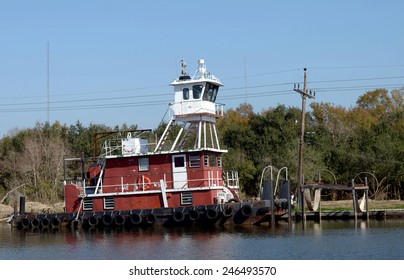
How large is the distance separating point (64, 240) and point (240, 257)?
1172 cm

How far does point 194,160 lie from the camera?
3972cm

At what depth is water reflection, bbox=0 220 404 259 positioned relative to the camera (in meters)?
27.9

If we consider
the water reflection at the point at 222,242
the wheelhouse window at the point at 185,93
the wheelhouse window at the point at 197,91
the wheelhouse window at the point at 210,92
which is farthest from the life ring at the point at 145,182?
the wheelhouse window at the point at 210,92

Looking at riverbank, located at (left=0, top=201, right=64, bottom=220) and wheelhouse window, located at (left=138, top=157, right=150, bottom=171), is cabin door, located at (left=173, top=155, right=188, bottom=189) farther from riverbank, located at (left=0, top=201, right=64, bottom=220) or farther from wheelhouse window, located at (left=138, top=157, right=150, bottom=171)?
riverbank, located at (left=0, top=201, right=64, bottom=220)

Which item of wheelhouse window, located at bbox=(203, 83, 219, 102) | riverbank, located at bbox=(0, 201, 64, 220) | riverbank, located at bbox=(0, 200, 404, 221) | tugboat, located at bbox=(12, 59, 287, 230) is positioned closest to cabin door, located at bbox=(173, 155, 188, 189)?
tugboat, located at bbox=(12, 59, 287, 230)

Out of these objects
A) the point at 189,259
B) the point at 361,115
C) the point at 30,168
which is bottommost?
the point at 189,259

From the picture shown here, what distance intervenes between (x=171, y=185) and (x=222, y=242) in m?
8.90

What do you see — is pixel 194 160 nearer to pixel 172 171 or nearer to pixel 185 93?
pixel 172 171

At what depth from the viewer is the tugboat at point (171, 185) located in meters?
38.8

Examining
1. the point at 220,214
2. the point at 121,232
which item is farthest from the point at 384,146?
the point at 121,232

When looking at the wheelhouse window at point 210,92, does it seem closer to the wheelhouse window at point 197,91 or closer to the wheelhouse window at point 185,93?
the wheelhouse window at point 197,91

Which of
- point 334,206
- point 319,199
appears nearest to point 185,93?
point 319,199

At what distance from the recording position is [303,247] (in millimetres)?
29250

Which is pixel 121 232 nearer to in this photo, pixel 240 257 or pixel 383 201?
pixel 240 257
